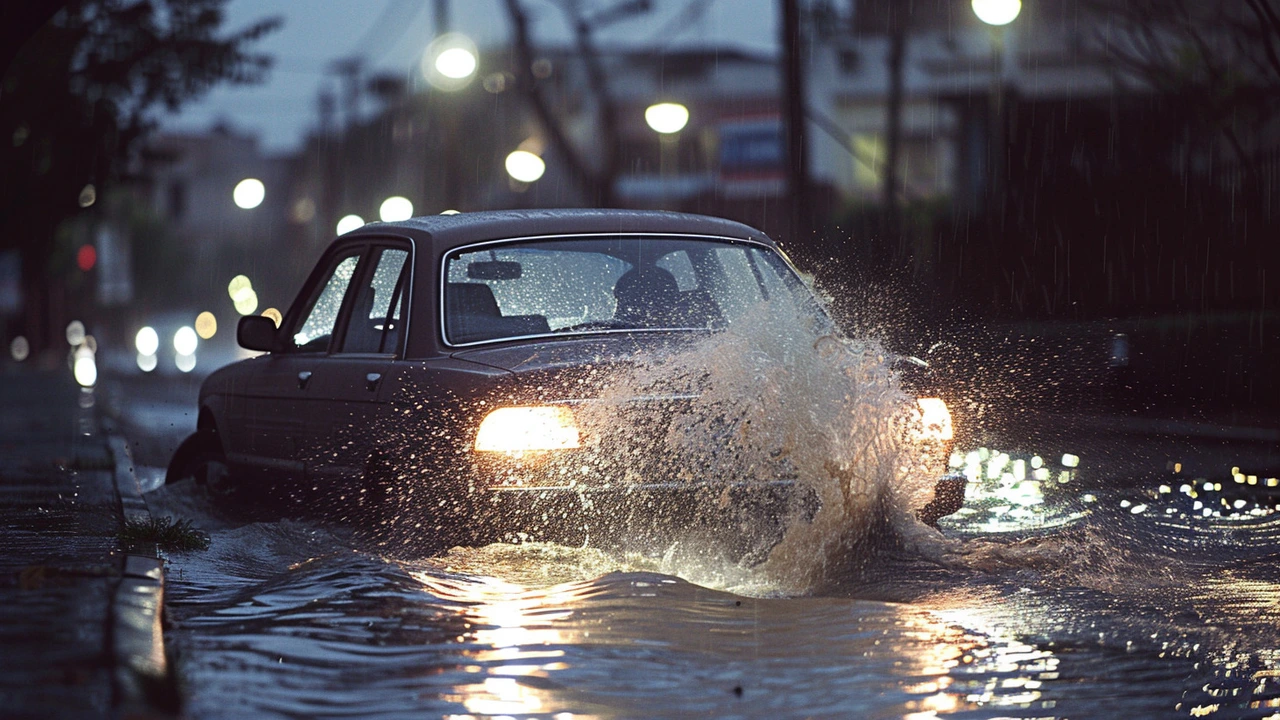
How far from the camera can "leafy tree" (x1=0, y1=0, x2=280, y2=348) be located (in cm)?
2430

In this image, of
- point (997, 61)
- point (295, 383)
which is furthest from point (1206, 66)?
point (295, 383)

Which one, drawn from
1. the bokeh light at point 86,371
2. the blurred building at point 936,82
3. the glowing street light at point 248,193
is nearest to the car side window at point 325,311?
the blurred building at point 936,82

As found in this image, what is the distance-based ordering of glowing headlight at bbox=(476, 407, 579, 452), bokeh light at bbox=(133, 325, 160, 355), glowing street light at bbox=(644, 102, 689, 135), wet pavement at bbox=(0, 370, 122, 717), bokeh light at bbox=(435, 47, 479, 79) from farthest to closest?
bokeh light at bbox=(133, 325, 160, 355)
bokeh light at bbox=(435, 47, 479, 79)
glowing street light at bbox=(644, 102, 689, 135)
glowing headlight at bbox=(476, 407, 579, 452)
wet pavement at bbox=(0, 370, 122, 717)

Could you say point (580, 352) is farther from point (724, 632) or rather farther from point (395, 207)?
point (395, 207)

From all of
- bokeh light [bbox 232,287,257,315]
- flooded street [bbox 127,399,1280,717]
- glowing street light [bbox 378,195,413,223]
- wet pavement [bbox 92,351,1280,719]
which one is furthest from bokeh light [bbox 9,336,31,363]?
flooded street [bbox 127,399,1280,717]

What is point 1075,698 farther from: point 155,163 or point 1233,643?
point 155,163

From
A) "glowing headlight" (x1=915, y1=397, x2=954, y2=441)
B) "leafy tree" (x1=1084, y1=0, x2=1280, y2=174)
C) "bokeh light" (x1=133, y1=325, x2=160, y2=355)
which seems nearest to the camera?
"glowing headlight" (x1=915, y1=397, x2=954, y2=441)

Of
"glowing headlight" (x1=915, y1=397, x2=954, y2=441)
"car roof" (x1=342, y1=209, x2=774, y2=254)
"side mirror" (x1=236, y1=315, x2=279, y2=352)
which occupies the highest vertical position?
"car roof" (x1=342, y1=209, x2=774, y2=254)

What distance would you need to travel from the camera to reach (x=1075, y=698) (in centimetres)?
476

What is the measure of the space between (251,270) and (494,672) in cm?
10123

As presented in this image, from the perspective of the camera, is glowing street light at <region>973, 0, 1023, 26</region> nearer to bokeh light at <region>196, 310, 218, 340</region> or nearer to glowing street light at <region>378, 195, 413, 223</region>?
glowing street light at <region>378, 195, 413, 223</region>

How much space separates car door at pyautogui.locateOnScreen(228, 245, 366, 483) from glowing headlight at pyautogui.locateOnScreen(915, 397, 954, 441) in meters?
2.49

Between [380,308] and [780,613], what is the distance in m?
2.57

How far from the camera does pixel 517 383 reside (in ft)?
20.4
